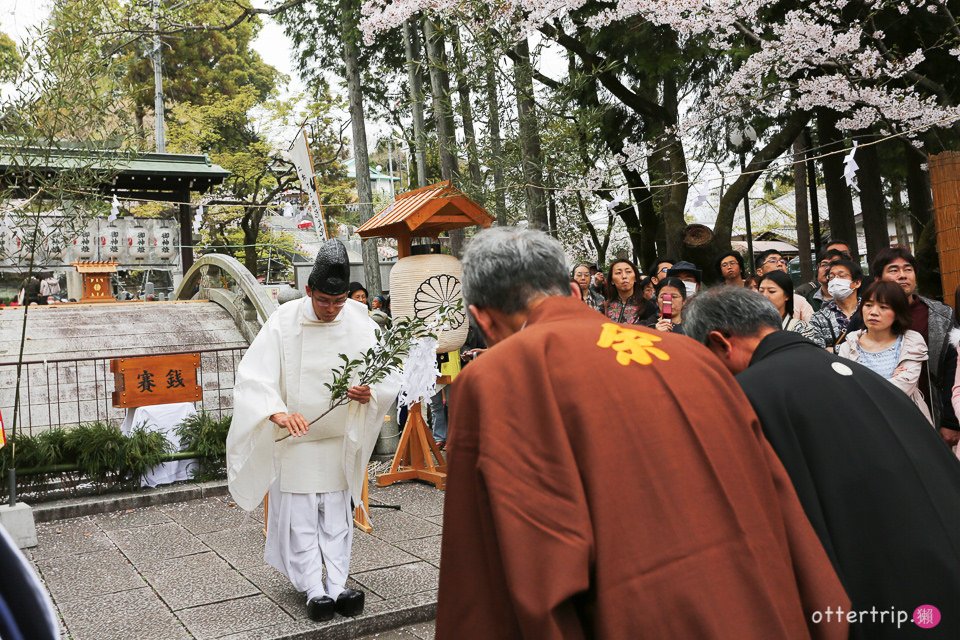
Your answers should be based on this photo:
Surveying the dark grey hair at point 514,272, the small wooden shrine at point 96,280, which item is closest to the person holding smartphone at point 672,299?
the dark grey hair at point 514,272

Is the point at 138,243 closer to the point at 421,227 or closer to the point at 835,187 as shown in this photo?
the point at 421,227

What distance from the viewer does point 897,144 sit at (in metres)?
14.9

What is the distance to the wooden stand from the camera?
27.6ft

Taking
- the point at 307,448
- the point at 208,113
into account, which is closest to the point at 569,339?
the point at 307,448

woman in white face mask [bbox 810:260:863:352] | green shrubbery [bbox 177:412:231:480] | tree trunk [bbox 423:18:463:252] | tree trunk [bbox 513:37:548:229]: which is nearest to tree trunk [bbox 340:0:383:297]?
tree trunk [bbox 423:18:463:252]

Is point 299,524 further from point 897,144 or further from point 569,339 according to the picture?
point 897,144

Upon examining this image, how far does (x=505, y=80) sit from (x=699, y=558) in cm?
985

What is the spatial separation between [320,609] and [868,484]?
3353 mm

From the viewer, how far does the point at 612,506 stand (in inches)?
71.1

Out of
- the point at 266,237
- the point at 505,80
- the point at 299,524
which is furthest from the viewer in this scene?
the point at 266,237

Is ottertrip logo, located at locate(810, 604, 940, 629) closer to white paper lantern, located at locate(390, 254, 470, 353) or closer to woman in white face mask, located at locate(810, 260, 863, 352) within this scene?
woman in white face mask, located at locate(810, 260, 863, 352)

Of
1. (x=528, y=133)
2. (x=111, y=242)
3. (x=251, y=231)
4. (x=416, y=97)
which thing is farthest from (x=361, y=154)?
(x=251, y=231)

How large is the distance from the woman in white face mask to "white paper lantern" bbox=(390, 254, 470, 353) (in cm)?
324

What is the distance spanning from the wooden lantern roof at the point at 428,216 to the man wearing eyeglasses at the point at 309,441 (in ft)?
9.59
